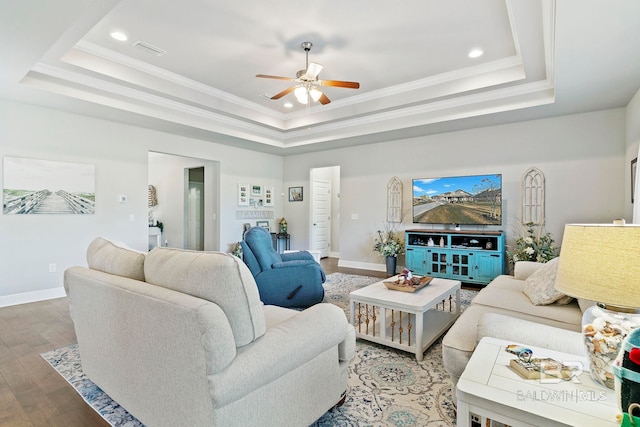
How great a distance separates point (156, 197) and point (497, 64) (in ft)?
28.2

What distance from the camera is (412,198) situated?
624 centimetres

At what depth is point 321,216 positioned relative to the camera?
8539 millimetres

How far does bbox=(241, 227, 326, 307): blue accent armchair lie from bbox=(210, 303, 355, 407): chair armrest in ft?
6.61

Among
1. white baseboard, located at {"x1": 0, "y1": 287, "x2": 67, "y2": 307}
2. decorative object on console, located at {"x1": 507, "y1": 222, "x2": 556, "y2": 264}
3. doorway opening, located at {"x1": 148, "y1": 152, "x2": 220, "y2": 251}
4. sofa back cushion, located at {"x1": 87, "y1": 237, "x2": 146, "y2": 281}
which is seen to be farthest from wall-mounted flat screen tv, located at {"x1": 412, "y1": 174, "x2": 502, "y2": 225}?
white baseboard, located at {"x1": 0, "y1": 287, "x2": 67, "y2": 307}

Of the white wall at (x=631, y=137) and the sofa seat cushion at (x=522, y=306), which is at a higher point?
the white wall at (x=631, y=137)

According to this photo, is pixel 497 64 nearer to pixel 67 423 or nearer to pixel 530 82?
pixel 530 82

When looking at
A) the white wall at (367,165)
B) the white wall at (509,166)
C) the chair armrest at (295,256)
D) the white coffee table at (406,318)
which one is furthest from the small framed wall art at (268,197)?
the white coffee table at (406,318)

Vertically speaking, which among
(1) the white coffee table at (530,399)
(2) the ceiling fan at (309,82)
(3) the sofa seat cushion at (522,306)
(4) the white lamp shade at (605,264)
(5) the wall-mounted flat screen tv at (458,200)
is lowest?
(3) the sofa seat cushion at (522,306)

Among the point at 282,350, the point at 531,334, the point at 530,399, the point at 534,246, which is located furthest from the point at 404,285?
the point at 534,246

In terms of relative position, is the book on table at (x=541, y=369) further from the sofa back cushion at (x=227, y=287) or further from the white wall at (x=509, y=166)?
the white wall at (x=509, y=166)

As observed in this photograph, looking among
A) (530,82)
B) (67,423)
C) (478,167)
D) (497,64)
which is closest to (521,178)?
(478,167)

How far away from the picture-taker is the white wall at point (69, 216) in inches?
169

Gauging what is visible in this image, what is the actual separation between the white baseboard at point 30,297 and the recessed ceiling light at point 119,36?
11.5ft

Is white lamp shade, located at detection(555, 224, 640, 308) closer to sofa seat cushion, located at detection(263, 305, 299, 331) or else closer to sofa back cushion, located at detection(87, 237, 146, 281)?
sofa seat cushion, located at detection(263, 305, 299, 331)
